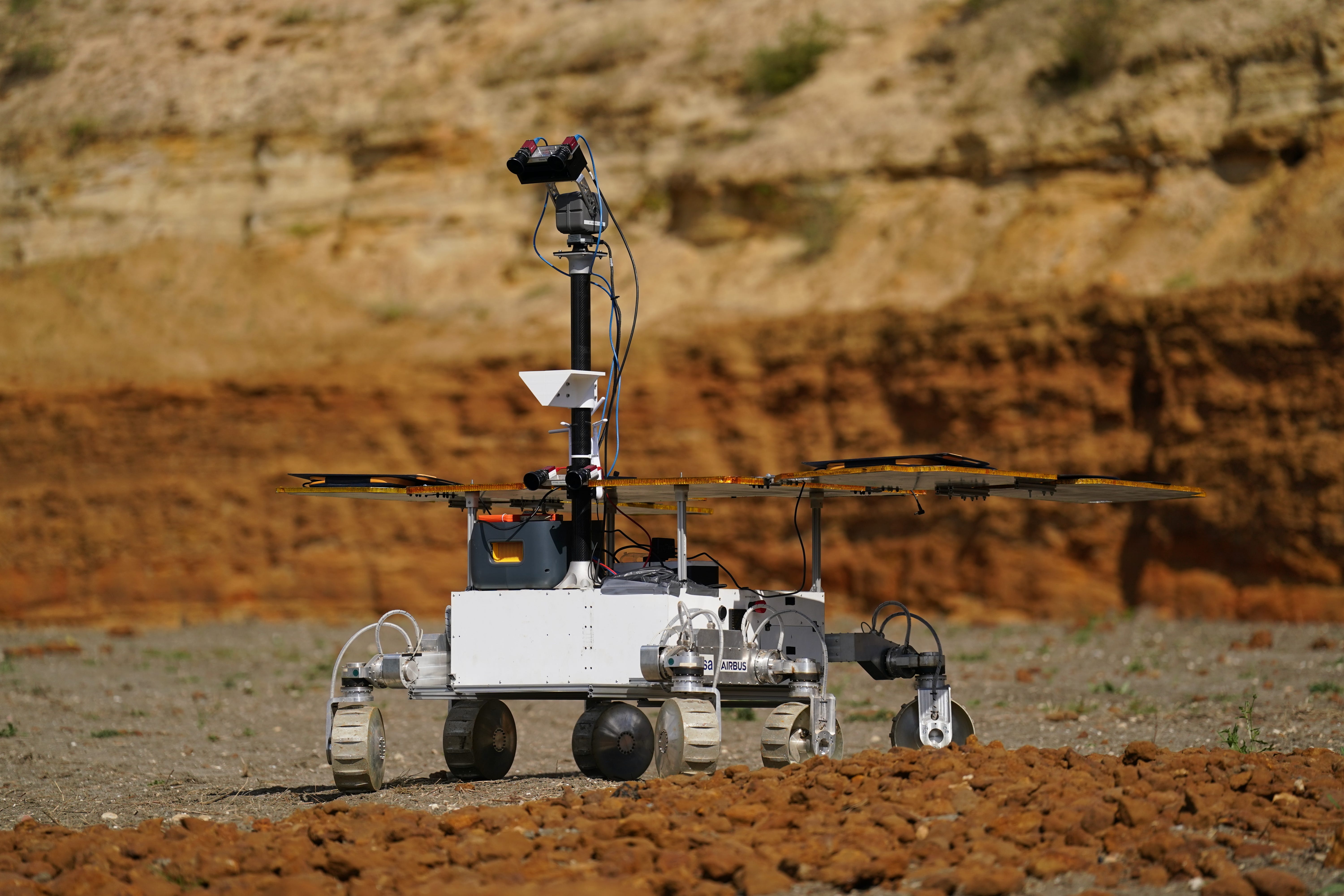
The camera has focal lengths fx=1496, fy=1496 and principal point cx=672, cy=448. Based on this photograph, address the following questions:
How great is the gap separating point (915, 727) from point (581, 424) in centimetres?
345

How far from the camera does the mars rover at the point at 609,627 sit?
35.2 ft

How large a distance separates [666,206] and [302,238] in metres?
9.96

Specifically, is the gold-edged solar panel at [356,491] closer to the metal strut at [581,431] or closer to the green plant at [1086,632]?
the metal strut at [581,431]

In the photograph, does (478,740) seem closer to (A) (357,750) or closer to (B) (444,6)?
(A) (357,750)

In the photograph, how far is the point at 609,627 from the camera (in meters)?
11.0

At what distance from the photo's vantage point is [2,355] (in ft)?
119

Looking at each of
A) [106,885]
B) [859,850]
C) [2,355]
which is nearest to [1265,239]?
[859,850]

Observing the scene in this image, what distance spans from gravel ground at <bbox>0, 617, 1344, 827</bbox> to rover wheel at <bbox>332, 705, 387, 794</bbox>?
17cm

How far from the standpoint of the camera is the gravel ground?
12023 mm

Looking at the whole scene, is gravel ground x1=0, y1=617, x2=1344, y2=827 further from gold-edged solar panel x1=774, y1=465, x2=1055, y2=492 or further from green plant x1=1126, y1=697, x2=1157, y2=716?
gold-edged solar panel x1=774, y1=465, x2=1055, y2=492

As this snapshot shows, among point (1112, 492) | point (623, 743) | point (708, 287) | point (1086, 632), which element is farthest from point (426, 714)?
point (708, 287)

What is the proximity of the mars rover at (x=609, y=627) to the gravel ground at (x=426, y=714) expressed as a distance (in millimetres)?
615

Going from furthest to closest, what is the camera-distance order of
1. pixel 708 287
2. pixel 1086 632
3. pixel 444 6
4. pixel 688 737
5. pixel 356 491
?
pixel 444 6 → pixel 708 287 → pixel 1086 632 → pixel 356 491 → pixel 688 737

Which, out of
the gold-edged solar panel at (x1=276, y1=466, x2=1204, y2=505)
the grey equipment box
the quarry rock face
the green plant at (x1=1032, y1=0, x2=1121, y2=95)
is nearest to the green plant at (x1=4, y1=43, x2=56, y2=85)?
the quarry rock face
